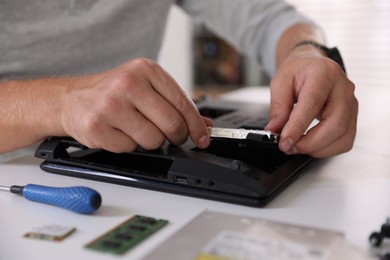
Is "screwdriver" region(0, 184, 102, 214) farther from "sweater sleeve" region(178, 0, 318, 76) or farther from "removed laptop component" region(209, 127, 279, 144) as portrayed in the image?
"sweater sleeve" region(178, 0, 318, 76)

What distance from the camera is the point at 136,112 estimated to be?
0.55 meters

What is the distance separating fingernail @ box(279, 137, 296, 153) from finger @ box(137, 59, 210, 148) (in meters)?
0.09

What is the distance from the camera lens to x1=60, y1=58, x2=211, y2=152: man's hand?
0.54m

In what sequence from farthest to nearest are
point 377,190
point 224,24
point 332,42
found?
point 332,42 → point 224,24 → point 377,190

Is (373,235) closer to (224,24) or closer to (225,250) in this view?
(225,250)

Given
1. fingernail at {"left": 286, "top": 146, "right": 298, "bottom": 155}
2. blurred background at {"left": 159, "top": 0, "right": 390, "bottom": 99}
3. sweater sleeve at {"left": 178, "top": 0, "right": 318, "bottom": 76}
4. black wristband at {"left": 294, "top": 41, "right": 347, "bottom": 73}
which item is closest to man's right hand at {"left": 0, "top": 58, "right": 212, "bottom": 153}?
fingernail at {"left": 286, "top": 146, "right": 298, "bottom": 155}

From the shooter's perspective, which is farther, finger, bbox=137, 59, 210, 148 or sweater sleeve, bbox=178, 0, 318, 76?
sweater sleeve, bbox=178, 0, 318, 76

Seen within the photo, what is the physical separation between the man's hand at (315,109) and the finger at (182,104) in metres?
0.10

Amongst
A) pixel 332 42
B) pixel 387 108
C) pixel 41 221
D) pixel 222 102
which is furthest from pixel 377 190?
pixel 332 42

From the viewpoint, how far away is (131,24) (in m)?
1.13

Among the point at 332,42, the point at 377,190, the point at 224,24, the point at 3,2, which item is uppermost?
the point at 3,2

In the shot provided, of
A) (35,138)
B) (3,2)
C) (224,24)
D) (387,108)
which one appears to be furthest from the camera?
(224,24)

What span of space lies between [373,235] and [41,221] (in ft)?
1.00

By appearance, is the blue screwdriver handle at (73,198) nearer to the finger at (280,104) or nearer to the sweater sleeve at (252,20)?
the finger at (280,104)
